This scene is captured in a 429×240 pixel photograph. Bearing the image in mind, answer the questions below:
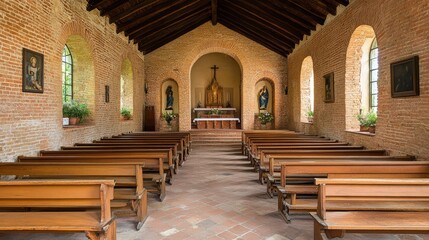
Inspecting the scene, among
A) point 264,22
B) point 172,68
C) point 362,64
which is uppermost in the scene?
point 264,22

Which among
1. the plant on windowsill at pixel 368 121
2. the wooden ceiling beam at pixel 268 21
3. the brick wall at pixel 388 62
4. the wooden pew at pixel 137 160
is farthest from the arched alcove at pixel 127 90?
the plant on windowsill at pixel 368 121

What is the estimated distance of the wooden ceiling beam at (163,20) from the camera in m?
12.3

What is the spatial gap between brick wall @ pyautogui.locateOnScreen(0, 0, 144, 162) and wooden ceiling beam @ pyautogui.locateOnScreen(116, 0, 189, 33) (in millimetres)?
712

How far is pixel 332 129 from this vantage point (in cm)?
1002

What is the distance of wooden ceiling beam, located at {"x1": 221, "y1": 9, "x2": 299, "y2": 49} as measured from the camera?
1395 cm

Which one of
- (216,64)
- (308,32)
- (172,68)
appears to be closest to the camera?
(308,32)

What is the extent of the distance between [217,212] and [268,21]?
9.91 metres

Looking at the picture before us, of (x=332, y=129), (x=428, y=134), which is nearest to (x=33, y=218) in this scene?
(x=428, y=134)

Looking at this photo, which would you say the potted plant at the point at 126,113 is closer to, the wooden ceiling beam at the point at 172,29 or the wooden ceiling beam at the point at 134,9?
the wooden ceiling beam at the point at 172,29

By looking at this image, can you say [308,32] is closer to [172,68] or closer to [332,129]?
[332,129]

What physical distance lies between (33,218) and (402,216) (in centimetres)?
368

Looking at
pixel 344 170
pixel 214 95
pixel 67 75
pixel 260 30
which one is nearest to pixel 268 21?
pixel 260 30

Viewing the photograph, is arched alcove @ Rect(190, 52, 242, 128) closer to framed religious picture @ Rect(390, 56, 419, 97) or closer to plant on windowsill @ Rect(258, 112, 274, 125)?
plant on windowsill @ Rect(258, 112, 274, 125)

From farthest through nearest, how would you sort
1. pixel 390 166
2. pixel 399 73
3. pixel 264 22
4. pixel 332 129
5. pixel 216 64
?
pixel 216 64 → pixel 264 22 → pixel 332 129 → pixel 399 73 → pixel 390 166
